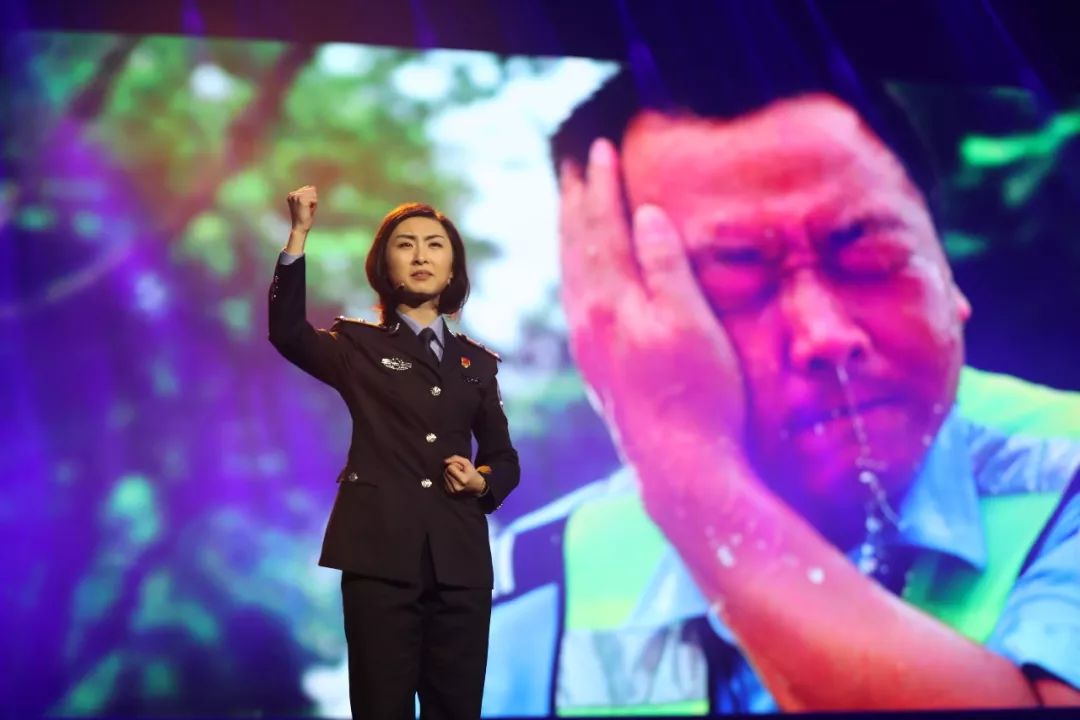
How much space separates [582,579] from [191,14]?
2.05 m

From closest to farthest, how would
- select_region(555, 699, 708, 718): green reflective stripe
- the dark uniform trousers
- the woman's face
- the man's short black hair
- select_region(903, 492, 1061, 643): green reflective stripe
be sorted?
the dark uniform trousers
the woman's face
select_region(555, 699, 708, 718): green reflective stripe
select_region(903, 492, 1061, 643): green reflective stripe
the man's short black hair

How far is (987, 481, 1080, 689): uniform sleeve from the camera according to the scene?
3.12m

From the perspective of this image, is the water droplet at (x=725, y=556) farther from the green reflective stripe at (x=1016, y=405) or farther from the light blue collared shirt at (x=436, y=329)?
the light blue collared shirt at (x=436, y=329)

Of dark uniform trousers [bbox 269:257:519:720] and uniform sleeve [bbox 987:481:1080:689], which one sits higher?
dark uniform trousers [bbox 269:257:519:720]

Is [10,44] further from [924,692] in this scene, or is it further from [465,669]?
[924,692]

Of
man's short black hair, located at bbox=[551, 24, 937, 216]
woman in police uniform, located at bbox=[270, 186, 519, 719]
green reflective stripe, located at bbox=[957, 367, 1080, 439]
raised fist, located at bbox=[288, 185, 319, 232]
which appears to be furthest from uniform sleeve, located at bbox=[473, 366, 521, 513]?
green reflective stripe, located at bbox=[957, 367, 1080, 439]

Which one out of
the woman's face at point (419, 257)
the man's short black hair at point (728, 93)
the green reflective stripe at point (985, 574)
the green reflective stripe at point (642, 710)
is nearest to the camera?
the woman's face at point (419, 257)

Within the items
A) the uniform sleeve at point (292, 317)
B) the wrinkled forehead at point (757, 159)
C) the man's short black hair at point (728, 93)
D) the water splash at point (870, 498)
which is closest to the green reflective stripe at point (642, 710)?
the water splash at point (870, 498)

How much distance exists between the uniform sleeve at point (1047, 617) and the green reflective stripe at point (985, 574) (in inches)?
1.6

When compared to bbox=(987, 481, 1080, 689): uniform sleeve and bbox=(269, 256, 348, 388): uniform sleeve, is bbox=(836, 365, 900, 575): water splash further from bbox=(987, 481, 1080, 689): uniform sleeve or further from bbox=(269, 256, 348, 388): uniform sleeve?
bbox=(269, 256, 348, 388): uniform sleeve

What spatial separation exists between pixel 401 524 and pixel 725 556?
1913 mm

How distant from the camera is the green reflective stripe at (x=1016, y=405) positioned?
10.8 ft

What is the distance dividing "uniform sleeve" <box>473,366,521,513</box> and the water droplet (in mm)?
1704

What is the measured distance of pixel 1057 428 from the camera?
3.33 m
